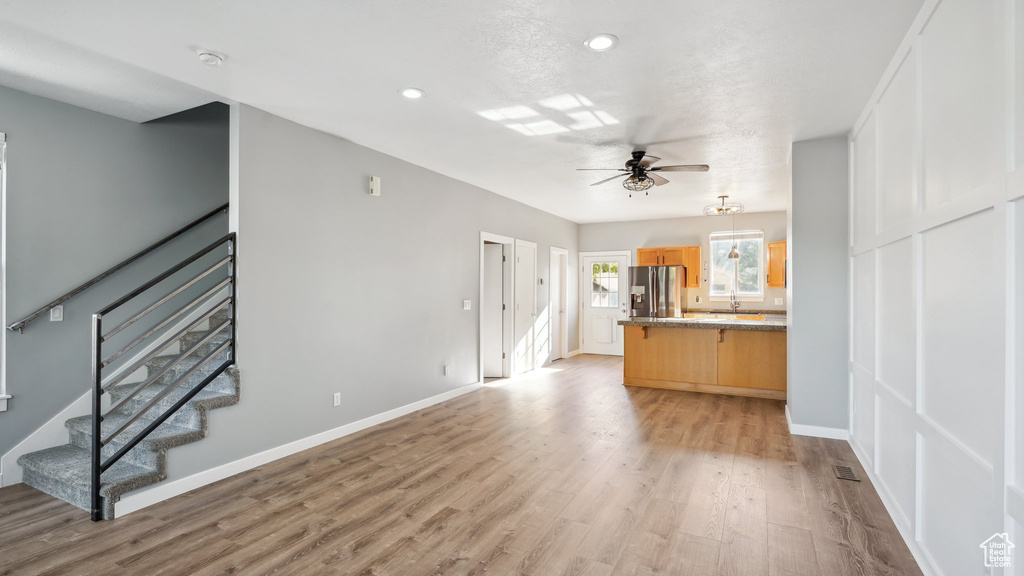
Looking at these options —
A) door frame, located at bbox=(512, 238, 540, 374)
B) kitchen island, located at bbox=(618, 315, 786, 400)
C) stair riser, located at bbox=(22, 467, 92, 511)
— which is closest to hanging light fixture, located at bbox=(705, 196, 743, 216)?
kitchen island, located at bbox=(618, 315, 786, 400)

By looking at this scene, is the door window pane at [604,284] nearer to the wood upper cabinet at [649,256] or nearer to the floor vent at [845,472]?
the wood upper cabinet at [649,256]

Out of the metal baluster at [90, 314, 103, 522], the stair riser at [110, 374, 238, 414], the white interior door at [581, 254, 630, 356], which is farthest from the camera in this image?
the white interior door at [581, 254, 630, 356]

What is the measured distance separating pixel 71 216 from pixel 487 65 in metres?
3.30

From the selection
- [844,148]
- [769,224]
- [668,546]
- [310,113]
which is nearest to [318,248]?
[310,113]

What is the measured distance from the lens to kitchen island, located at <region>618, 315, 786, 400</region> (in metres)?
5.77

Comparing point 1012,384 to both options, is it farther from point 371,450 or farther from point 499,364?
point 499,364

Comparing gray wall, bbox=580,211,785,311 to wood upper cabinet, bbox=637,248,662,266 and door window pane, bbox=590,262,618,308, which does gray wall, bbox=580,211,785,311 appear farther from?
door window pane, bbox=590,262,618,308

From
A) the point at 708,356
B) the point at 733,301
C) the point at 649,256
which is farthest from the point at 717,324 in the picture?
the point at 649,256

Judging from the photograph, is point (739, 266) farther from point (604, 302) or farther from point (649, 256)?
point (604, 302)

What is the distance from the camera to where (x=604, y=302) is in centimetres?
948

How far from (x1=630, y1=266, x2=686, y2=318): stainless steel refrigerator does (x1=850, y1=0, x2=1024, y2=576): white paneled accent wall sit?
16.2ft

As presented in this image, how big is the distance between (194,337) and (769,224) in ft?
27.4

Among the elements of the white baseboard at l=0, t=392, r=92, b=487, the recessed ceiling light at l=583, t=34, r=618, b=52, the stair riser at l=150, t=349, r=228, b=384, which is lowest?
the white baseboard at l=0, t=392, r=92, b=487

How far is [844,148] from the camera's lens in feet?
13.6
